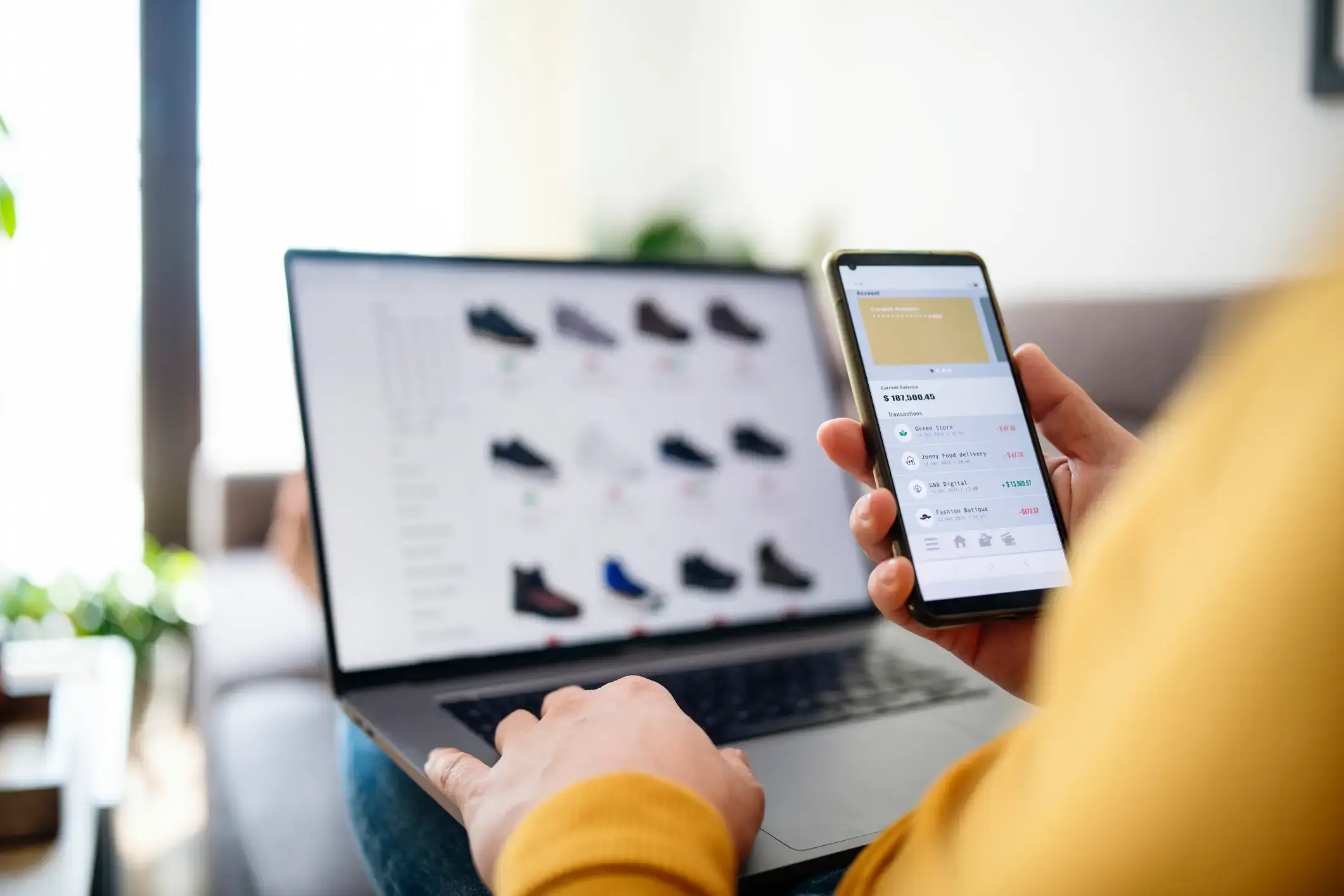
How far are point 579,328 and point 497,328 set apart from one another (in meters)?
0.07

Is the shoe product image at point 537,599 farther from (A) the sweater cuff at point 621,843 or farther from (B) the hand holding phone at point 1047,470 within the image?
(A) the sweater cuff at point 621,843

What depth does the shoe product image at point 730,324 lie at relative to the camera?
2.70 feet

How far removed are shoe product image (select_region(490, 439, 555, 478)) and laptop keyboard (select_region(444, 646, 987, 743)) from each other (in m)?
0.18

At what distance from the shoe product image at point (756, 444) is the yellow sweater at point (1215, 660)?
57 cm

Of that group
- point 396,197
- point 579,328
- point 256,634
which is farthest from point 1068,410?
point 396,197

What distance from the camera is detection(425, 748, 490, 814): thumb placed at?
396 millimetres

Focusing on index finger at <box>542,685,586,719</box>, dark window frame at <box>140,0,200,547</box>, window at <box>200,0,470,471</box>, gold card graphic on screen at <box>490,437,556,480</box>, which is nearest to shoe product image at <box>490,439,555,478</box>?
gold card graphic on screen at <box>490,437,556,480</box>

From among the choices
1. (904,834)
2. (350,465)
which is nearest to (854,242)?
(350,465)

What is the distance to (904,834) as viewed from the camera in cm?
35

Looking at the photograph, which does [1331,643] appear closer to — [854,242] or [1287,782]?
[1287,782]

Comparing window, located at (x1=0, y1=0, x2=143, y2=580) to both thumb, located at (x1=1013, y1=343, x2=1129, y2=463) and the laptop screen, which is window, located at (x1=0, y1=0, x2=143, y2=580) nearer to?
the laptop screen

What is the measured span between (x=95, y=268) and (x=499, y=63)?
1.25 metres

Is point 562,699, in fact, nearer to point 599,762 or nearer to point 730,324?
point 599,762

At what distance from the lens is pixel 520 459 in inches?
28.3
